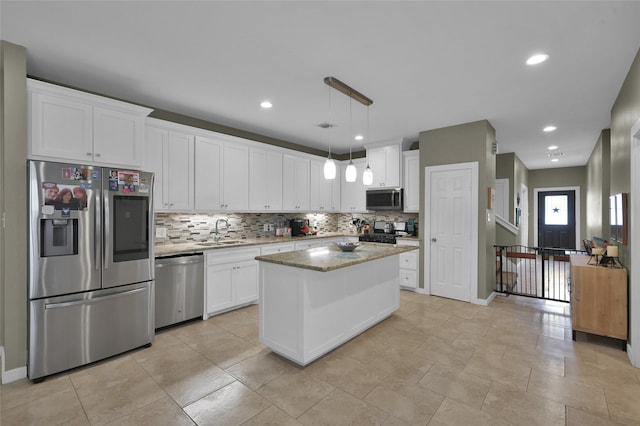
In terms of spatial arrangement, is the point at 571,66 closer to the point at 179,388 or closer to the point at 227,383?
the point at 227,383

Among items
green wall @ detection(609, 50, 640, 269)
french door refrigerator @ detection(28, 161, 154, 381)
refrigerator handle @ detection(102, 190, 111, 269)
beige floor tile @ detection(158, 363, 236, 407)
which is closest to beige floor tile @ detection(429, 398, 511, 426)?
beige floor tile @ detection(158, 363, 236, 407)

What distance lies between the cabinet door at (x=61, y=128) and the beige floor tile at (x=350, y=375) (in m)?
2.87

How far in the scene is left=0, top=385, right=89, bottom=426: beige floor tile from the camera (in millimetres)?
1979

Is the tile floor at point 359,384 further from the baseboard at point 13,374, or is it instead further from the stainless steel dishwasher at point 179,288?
the stainless steel dishwasher at point 179,288

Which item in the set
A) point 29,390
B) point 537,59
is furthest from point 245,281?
point 537,59

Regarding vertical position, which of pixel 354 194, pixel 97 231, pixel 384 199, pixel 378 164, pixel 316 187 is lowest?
pixel 97 231

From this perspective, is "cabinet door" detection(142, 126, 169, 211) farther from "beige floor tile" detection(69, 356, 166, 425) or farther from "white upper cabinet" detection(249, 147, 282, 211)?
"beige floor tile" detection(69, 356, 166, 425)

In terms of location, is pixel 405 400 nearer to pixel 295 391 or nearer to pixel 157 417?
pixel 295 391

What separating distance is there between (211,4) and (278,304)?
2387mm

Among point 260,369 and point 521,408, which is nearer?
point 521,408

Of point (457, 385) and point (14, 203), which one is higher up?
point (14, 203)

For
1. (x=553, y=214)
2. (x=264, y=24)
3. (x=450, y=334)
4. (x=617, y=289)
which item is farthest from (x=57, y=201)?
(x=553, y=214)

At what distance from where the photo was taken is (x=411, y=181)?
536 centimetres

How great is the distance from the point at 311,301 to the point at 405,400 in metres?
1.02
